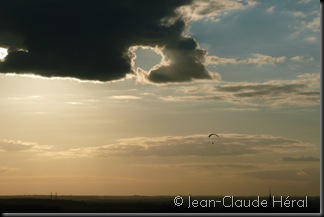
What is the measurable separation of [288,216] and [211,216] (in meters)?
9.74

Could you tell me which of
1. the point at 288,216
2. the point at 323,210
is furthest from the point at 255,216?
the point at 323,210

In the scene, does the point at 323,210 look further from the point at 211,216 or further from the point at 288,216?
the point at 211,216

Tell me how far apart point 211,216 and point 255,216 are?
6.27 m

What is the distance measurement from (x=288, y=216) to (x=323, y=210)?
37.1 ft

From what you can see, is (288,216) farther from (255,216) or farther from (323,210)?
(323,210)

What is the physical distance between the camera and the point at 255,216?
213 feet

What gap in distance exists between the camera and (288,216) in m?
67.0

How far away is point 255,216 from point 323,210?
10.8 metres

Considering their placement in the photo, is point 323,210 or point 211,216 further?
point 211,216

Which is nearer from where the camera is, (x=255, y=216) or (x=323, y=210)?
(x=323, y=210)

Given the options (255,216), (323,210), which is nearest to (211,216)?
(255,216)

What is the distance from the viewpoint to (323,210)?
184 ft

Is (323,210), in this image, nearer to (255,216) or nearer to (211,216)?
(255,216)
